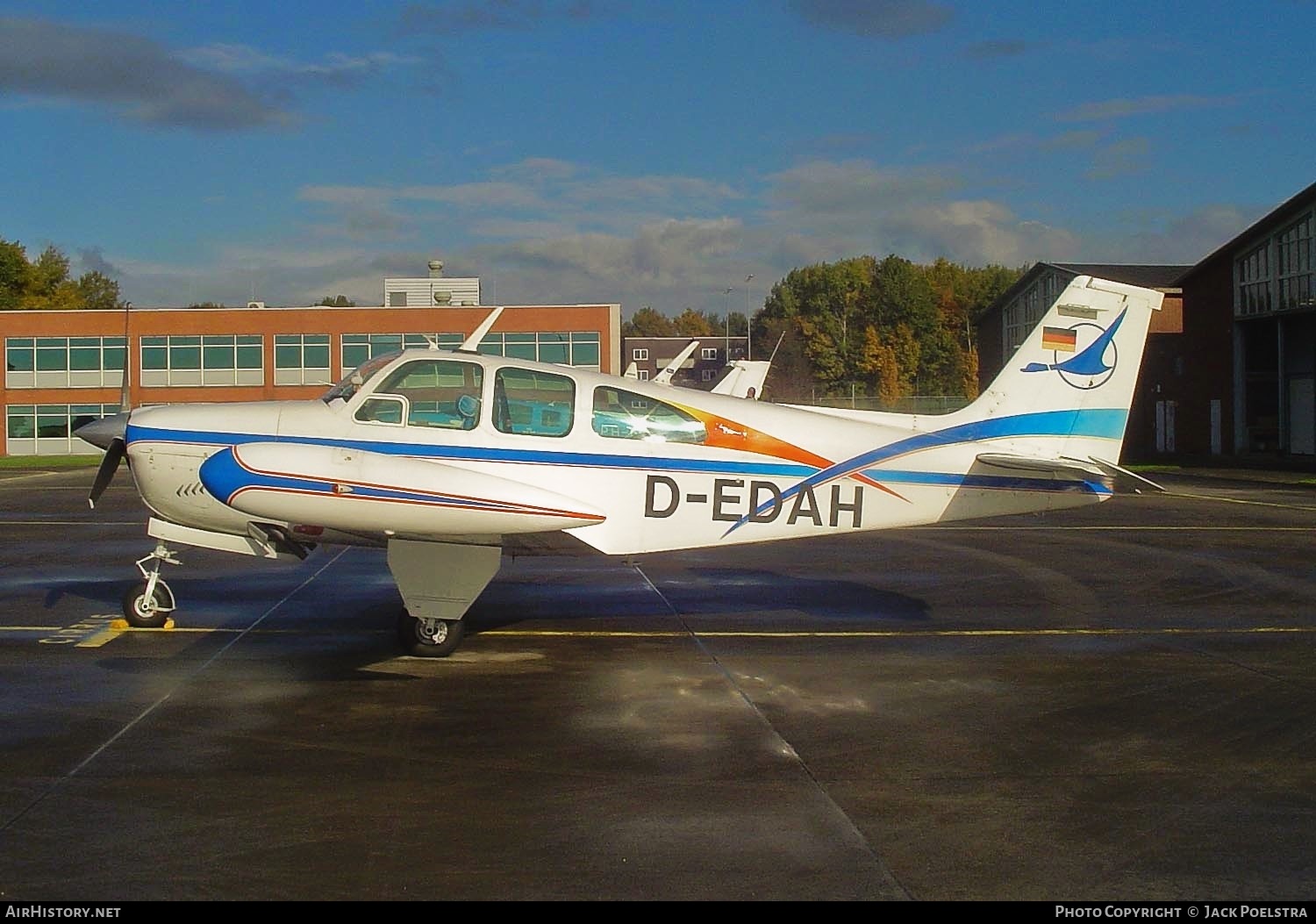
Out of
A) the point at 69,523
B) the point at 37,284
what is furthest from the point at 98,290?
the point at 69,523

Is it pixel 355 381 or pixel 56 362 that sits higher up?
pixel 56 362

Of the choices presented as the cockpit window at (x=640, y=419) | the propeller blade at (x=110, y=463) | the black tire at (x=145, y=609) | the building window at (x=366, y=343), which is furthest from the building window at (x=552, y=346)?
A: the cockpit window at (x=640, y=419)

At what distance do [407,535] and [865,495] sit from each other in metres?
4.10

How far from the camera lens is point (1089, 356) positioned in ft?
36.7

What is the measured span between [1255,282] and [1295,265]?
246 centimetres

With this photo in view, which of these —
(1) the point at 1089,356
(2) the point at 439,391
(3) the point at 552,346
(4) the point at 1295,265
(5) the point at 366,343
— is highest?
(4) the point at 1295,265

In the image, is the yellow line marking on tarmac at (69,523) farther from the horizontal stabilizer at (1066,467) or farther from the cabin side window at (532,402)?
the horizontal stabilizer at (1066,467)

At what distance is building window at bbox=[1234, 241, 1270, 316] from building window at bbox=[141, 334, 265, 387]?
43.8 m

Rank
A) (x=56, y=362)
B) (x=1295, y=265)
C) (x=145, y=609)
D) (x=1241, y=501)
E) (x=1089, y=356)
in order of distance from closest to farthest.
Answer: (x=1089, y=356) → (x=145, y=609) → (x=1241, y=501) → (x=1295, y=265) → (x=56, y=362)

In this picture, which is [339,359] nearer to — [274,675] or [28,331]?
[28,331]

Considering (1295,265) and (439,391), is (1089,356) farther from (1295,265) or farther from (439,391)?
(1295,265)

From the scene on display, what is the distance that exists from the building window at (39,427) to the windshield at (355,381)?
5817 centimetres

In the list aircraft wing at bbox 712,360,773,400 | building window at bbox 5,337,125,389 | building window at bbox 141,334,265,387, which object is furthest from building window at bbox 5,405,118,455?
aircraft wing at bbox 712,360,773,400

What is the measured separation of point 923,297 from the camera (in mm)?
112500
